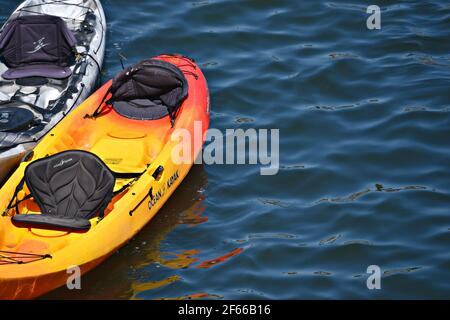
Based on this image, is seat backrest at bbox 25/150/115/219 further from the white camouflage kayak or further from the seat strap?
the white camouflage kayak

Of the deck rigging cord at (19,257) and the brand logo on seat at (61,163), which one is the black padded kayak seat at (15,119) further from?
the deck rigging cord at (19,257)

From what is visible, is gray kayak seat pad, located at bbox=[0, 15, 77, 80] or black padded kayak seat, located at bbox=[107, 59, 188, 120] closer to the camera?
black padded kayak seat, located at bbox=[107, 59, 188, 120]

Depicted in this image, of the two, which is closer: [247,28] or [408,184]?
[408,184]

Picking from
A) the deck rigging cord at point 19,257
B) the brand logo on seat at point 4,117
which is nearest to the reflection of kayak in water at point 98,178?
the deck rigging cord at point 19,257

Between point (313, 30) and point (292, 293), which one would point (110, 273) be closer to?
point (292, 293)

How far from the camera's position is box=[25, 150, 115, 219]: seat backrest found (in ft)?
37.6

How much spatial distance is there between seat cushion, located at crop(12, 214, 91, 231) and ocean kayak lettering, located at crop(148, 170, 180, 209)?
1.04 m

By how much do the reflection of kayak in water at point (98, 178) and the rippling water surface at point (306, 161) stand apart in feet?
1.86

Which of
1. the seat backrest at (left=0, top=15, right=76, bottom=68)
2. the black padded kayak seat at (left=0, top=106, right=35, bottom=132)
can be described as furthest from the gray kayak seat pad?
the black padded kayak seat at (left=0, top=106, right=35, bottom=132)

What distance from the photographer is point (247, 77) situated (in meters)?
15.4

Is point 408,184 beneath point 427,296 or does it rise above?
above

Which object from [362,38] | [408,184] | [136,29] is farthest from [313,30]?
[408,184]
